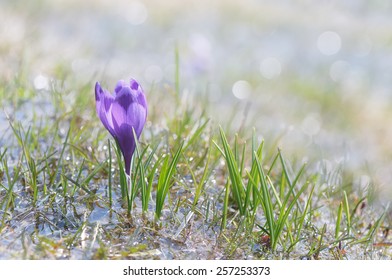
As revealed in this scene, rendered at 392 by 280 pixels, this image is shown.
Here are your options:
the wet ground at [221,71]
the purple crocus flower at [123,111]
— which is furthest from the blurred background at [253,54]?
the purple crocus flower at [123,111]

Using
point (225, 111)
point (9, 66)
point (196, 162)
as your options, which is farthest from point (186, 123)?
point (225, 111)

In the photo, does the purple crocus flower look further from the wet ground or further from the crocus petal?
the wet ground

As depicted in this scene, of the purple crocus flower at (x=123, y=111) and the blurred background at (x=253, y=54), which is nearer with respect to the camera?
the purple crocus flower at (x=123, y=111)

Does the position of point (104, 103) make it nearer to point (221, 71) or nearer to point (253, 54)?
point (221, 71)

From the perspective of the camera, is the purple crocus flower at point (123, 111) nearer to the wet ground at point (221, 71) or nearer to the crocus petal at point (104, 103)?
the crocus petal at point (104, 103)

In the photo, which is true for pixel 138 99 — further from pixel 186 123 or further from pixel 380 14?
pixel 380 14

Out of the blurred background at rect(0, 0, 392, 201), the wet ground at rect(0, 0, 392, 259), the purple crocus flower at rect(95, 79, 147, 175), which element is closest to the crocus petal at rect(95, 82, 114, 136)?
the purple crocus flower at rect(95, 79, 147, 175)

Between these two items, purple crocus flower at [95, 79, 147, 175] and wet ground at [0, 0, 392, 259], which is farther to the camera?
wet ground at [0, 0, 392, 259]
